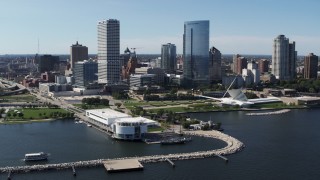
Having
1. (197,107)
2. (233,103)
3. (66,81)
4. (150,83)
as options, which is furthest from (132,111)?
(66,81)

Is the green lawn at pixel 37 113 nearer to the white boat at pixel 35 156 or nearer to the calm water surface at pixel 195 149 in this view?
the calm water surface at pixel 195 149

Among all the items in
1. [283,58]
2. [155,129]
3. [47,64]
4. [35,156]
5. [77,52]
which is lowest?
[35,156]

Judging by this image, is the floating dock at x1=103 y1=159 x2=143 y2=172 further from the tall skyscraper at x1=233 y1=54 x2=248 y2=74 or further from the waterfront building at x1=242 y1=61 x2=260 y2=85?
the tall skyscraper at x1=233 y1=54 x2=248 y2=74

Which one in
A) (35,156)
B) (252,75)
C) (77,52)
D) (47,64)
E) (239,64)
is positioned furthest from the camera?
(239,64)

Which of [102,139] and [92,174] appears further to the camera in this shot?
[102,139]

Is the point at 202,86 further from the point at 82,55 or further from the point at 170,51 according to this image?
the point at 82,55

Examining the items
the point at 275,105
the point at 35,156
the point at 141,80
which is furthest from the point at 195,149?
the point at 141,80

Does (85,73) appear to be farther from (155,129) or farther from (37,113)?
(155,129)

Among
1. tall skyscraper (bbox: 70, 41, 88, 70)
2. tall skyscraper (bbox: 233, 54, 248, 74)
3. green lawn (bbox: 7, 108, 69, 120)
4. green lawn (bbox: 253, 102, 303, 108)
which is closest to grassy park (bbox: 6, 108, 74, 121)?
green lawn (bbox: 7, 108, 69, 120)
